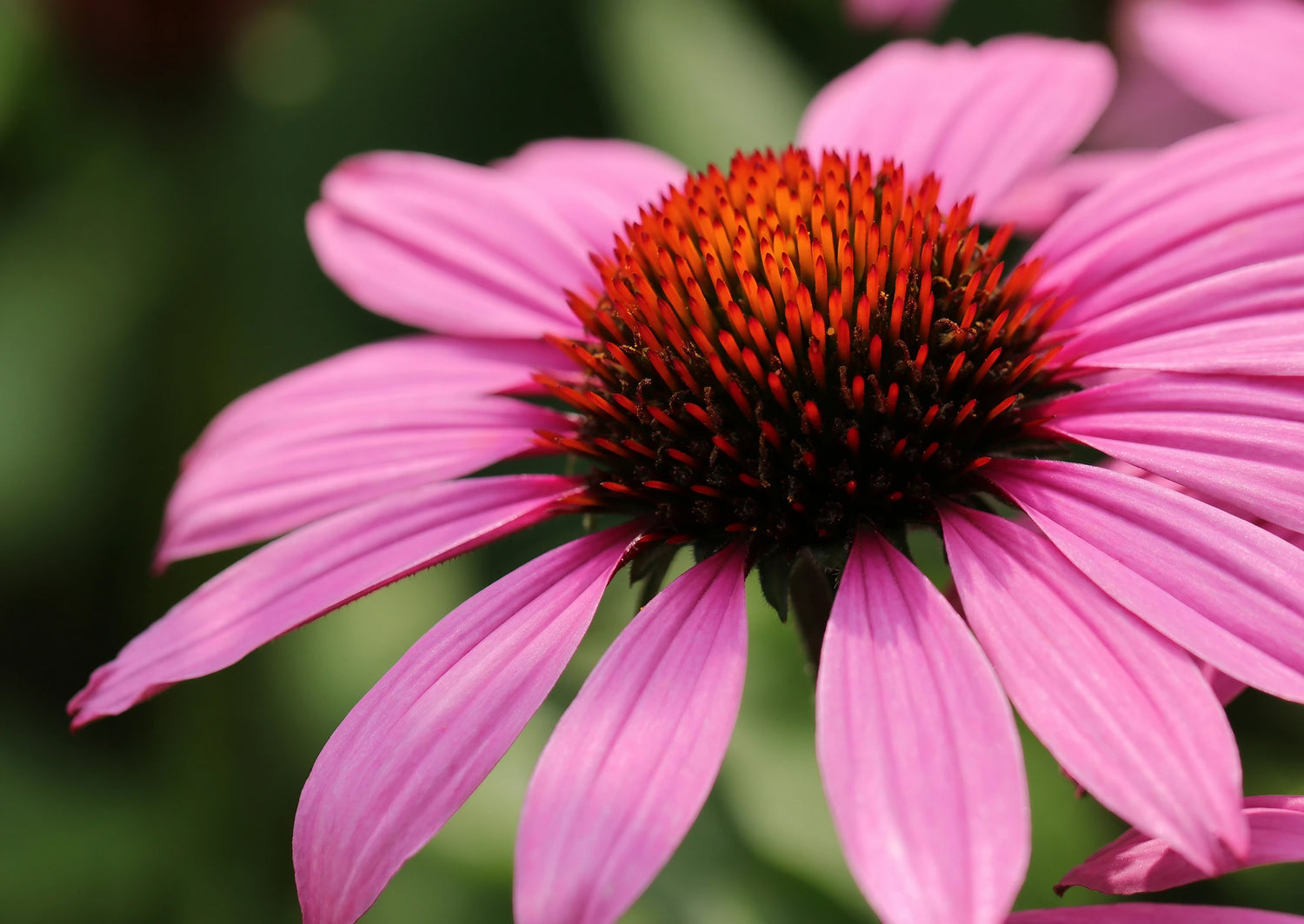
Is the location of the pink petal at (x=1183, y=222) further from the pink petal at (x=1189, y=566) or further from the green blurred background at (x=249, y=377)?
the green blurred background at (x=249, y=377)

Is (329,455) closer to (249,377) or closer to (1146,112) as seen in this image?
(249,377)

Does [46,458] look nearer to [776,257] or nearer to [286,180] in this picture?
[286,180]

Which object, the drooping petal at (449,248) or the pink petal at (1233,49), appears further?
the pink petal at (1233,49)

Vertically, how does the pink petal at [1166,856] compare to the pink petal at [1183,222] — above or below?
below

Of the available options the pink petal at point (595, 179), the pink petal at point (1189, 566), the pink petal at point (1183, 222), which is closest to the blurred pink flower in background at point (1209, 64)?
the pink petal at point (1183, 222)

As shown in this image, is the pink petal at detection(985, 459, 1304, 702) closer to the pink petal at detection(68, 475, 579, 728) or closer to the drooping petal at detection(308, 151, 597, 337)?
the pink petal at detection(68, 475, 579, 728)

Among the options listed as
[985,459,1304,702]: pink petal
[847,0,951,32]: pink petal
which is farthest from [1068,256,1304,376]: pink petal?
[847,0,951,32]: pink petal

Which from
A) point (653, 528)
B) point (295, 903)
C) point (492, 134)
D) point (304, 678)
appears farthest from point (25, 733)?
point (653, 528)
